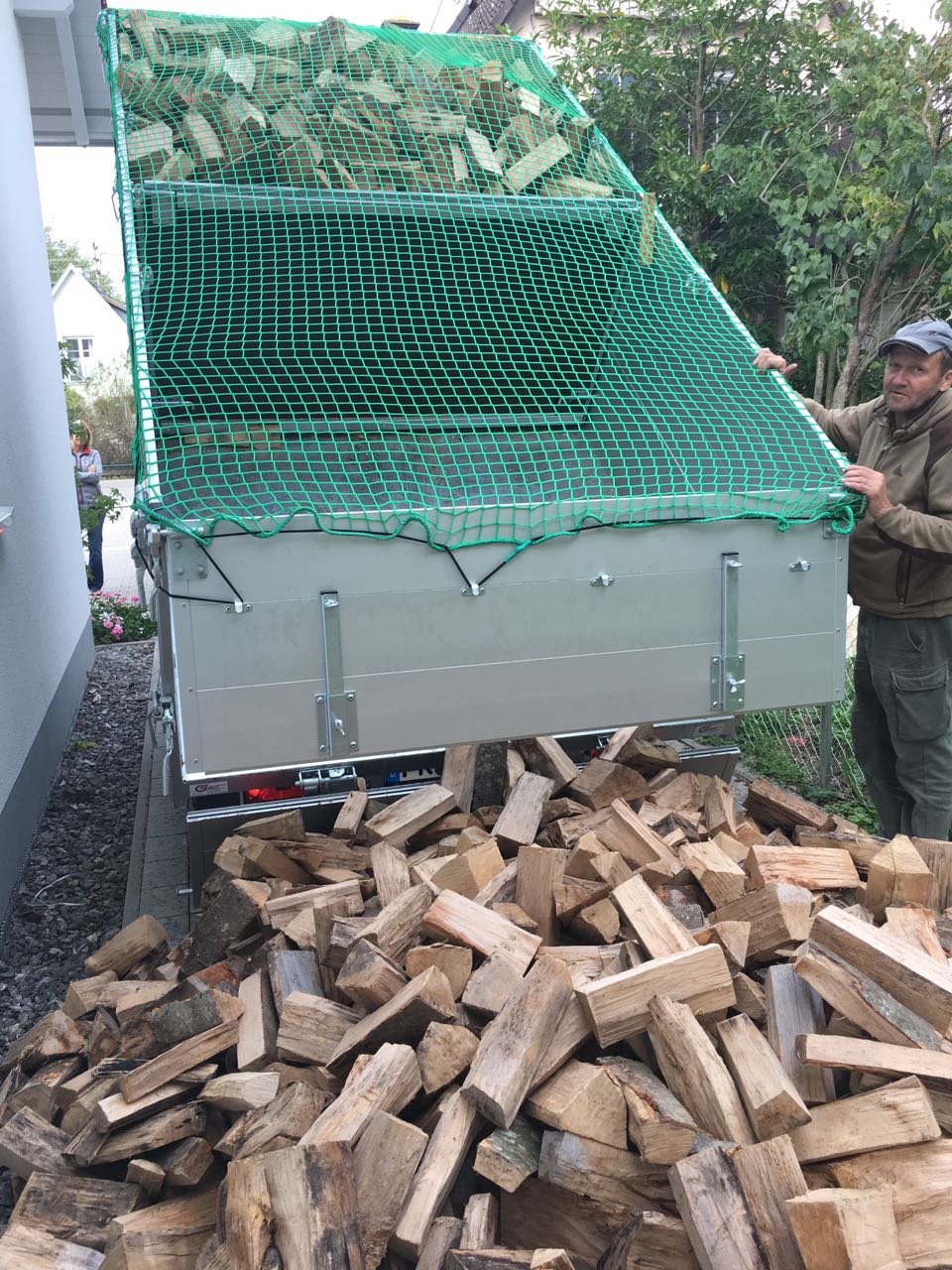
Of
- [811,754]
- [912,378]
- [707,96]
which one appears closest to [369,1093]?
[912,378]

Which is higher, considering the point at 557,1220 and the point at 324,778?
the point at 324,778

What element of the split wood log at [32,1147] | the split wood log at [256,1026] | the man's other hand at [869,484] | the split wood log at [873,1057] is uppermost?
the man's other hand at [869,484]

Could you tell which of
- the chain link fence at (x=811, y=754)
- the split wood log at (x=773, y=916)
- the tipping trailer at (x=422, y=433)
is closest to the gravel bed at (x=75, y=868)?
the tipping trailer at (x=422, y=433)

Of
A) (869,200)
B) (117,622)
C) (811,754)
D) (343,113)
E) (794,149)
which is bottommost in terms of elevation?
(117,622)

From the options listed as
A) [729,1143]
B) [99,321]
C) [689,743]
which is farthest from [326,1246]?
[99,321]

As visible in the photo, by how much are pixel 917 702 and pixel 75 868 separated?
377 cm

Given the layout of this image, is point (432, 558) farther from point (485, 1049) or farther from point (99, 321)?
point (99, 321)

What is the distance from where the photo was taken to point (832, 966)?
2211mm

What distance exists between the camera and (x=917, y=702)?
13.0ft

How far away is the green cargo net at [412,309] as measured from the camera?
339 centimetres

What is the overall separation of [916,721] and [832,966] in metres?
2.04

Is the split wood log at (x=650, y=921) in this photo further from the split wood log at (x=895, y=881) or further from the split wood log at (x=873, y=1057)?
the split wood log at (x=895, y=881)

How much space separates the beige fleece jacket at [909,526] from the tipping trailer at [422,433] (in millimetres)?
366

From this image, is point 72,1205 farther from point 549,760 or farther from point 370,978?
point 549,760
